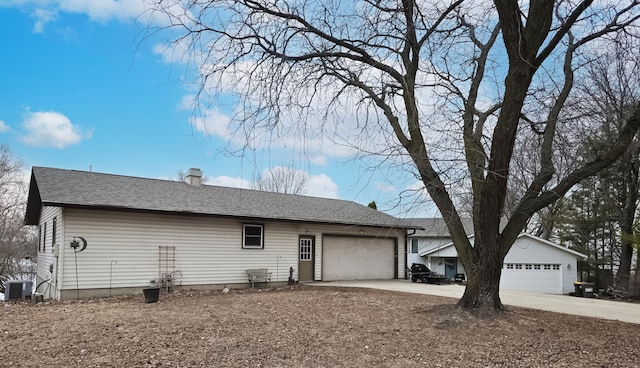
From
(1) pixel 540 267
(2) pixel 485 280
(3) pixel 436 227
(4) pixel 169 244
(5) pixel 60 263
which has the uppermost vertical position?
(3) pixel 436 227

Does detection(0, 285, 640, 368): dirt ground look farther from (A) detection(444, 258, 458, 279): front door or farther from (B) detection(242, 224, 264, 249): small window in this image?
(A) detection(444, 258, 458, 279): front door

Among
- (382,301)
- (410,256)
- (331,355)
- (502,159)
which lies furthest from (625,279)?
(331,355)

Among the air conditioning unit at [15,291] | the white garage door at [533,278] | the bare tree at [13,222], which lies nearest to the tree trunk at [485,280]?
the air conditioning unit at [15,291]

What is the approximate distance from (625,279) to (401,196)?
18504mm

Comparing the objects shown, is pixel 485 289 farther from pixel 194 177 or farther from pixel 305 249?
pixel 194 177

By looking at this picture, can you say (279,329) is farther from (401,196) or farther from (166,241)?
(166,241)

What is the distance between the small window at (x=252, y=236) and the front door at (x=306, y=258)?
1870mm

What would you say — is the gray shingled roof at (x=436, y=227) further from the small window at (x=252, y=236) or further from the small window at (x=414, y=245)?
the small window at (x=252, y=236)

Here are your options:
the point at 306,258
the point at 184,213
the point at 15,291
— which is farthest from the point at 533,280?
the point at 15,291

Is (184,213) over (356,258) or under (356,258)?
over

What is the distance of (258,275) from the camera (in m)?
15.6

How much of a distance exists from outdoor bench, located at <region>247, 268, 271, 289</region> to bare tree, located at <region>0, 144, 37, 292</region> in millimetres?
16627

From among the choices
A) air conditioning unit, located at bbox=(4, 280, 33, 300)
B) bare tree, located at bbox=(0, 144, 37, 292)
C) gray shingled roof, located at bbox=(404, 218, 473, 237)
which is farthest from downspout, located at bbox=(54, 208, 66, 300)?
bare tree, located at bbox=(0, 144, 37, 292)

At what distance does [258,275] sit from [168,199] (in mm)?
3932
